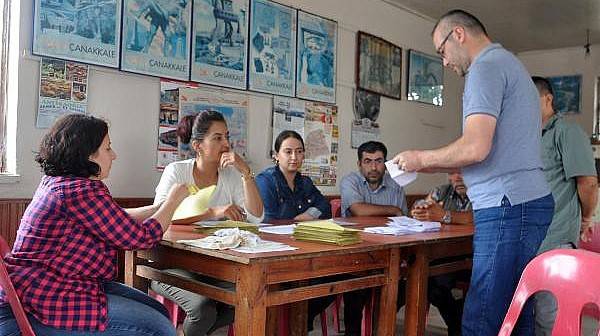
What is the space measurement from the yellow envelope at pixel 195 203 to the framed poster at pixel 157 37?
4.31 ft

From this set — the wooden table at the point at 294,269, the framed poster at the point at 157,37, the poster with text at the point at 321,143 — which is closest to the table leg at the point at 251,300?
the wooden table at the point at 294,269

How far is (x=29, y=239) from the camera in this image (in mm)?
1590

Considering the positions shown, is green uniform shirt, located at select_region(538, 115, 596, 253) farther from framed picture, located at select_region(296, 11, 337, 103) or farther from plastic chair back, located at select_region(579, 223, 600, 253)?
framed picture, located at select_region(296, 11, 337, 103)

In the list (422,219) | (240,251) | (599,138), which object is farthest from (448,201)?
(599,138)

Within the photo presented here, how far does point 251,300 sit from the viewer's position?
5.25 feet

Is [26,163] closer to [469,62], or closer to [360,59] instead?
[469,62]

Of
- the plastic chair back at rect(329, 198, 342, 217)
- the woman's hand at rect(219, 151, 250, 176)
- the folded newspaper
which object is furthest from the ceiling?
the folded newspaper

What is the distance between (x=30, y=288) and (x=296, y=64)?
9.81ft

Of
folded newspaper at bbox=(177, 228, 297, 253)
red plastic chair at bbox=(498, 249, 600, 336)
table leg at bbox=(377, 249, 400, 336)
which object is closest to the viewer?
red plastic chair at bbox=(498, 249, 600, 336)

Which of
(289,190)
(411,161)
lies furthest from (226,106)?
(411,161)

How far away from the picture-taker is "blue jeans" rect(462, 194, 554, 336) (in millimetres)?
1753

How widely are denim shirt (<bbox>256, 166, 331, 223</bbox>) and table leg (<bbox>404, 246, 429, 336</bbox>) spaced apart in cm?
109

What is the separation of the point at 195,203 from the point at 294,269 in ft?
2.07

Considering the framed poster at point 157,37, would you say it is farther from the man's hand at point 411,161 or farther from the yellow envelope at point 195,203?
the man's hand at point 411,161
